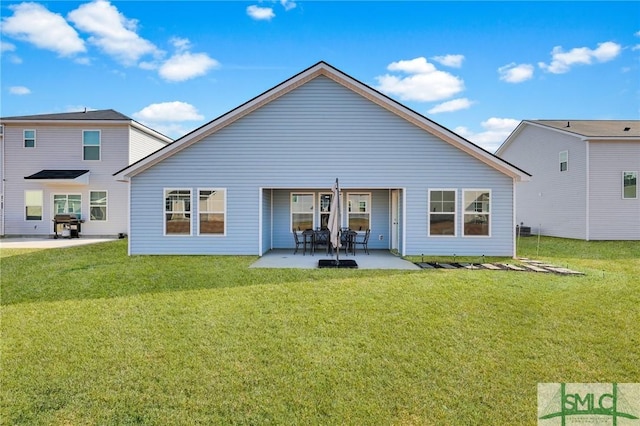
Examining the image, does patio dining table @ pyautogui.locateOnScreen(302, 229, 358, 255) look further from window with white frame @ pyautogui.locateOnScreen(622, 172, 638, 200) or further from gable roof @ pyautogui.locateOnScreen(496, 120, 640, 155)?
window with white frame @ pyautogui.locateOnScreen(622, 172, 638, 200)

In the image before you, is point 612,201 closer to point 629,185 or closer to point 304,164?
point 629,185

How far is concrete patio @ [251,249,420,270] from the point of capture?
31.2 ft

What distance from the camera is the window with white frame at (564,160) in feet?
57.9

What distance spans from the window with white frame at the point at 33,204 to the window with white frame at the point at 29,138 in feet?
8.31

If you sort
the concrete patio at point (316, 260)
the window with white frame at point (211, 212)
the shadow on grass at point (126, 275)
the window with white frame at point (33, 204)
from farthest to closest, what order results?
1. the window with white frame at point (33, 204)
2. the window with white frame at point (211, 212)
3. the concrete patio at point (316, 260)
4. the shadow on grass at point (126, 275)

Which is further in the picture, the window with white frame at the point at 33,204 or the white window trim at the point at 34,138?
the window with white frame at the point at 33,204

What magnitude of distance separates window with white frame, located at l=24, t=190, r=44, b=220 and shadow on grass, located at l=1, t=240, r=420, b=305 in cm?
876

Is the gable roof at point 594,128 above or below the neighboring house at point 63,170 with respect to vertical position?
above

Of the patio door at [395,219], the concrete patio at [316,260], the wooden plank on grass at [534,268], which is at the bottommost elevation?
the wooden plank on grass at [534,268]

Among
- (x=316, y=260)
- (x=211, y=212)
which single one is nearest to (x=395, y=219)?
(x=316, y=260)

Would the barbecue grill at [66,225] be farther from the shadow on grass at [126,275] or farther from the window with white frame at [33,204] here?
the shadow on grass at [126,275]

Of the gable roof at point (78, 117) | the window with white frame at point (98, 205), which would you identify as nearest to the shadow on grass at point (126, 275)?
the window with white frame at point (98, 205)

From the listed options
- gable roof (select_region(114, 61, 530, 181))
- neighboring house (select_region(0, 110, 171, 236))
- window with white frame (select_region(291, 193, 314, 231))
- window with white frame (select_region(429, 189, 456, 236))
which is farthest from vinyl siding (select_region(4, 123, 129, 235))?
window with white frame (select_region(429, 189, 456, 236))

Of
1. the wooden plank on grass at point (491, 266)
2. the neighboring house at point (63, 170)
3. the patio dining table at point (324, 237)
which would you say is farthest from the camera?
the neighboring house at point (63, 170)
